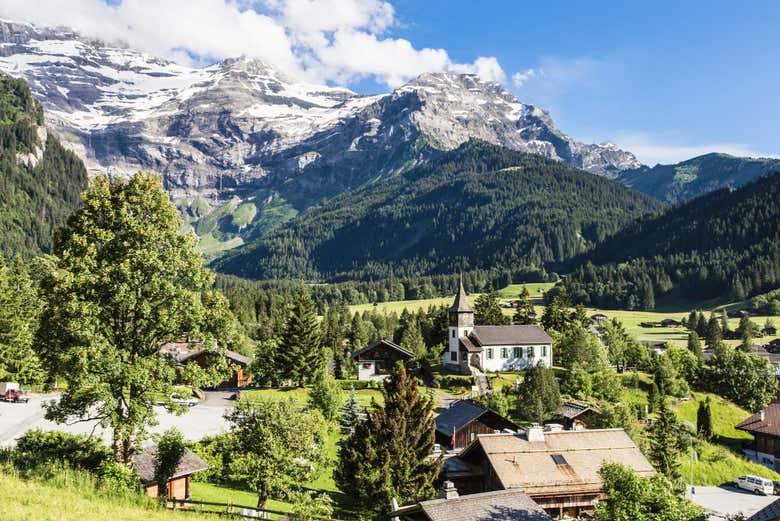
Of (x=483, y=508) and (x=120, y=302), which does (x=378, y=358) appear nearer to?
(x=483, y=508)

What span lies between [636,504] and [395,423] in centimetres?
1523

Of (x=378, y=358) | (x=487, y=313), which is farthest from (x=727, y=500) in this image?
(x=487, y=313)

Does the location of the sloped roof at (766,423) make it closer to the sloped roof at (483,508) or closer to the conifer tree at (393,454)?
the conifer tree at (393,454)

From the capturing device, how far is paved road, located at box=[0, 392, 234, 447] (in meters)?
46.2

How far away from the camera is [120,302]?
23328 millimetres

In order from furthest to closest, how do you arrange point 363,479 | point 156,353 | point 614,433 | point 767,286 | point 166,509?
point 767,286, point 614,433, point 363,479, point 156,353, point 166,509

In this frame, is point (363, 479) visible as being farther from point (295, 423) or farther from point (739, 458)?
point (739, 458)

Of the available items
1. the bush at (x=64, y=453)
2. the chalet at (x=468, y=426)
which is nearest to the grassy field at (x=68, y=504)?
the bush at (x=64, y=453)

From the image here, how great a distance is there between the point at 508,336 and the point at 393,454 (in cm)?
5514

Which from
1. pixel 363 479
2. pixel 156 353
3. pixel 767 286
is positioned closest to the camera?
pixel 156 353

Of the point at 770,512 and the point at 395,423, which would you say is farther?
the point at 395,423

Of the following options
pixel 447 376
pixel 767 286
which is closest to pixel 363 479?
pixel 447 376

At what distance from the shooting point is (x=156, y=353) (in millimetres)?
25047

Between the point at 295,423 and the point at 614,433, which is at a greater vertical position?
the point at 295,423
